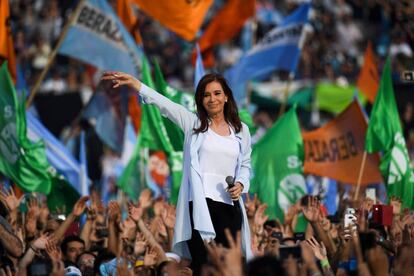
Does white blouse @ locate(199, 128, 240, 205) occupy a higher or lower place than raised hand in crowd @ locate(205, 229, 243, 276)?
higher

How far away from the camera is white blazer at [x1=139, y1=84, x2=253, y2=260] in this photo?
29.6 feet

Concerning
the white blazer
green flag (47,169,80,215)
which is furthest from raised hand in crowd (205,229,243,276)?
green flag (47,169,80,215)

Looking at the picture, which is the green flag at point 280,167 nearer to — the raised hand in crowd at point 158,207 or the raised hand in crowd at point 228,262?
the raised hand in crowd at point 158,207

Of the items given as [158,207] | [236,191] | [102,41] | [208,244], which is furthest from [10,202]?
[102,41]

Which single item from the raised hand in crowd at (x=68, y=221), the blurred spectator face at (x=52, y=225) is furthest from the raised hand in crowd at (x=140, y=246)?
the blurred spectator face at (x=52, y=225)

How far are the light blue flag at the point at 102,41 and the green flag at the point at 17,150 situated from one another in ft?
9.25

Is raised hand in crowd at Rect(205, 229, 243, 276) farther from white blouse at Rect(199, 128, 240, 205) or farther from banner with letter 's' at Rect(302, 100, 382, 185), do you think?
banner with letter 's' at Rect(302, 100, 382, 185)

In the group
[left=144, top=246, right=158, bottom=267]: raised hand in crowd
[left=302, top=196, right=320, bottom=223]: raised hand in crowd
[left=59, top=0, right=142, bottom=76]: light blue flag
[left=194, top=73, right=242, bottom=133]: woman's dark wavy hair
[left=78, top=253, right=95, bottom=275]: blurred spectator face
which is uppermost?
[left=59, top=0, right=142, bottom=76]: light blue flag

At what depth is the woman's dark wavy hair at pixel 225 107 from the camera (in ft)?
30.3

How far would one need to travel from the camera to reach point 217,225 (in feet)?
30.0

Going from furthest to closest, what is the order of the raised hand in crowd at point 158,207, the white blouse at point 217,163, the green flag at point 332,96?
1. the green flag at point 332,96
2. the raised hand in crowd at point 158,207
3. the white blouse at point 217,163

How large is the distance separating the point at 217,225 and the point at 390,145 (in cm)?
550

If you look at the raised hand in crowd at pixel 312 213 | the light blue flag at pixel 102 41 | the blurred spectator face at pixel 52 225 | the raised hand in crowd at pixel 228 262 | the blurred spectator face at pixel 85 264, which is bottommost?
the blurred spectator face at pixel 85 264

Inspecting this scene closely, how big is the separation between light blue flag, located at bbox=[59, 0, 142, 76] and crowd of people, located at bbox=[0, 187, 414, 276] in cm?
425
